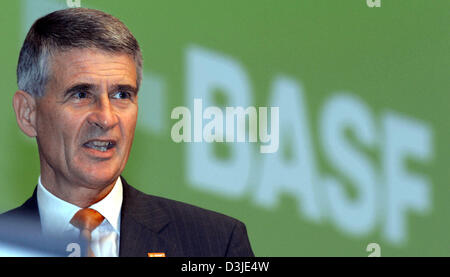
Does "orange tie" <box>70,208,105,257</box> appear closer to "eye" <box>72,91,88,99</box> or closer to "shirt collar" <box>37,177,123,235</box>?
"shirt collar" <box>37,177,123,235</box>

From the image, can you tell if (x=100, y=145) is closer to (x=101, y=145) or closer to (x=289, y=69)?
(x=101, y=145)

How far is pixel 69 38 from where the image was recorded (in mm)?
2266

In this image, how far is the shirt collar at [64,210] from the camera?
2.33 meters

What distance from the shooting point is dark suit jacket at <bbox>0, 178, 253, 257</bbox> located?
2334mm

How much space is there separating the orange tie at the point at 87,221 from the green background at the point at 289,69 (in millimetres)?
932

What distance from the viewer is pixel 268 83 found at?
3324mm

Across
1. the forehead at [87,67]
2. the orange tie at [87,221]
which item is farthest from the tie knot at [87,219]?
the forehead at [87,67]

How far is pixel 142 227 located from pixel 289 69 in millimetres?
1310

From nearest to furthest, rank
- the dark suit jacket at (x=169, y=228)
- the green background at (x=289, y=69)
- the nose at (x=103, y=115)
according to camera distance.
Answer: the nose at (x=103, y=115) → the dark suit jacket at (x=169, y=228) → the green background at (x=289, y=69)

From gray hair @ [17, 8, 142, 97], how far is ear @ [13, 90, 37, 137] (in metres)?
0.05

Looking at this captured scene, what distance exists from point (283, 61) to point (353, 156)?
57 cm

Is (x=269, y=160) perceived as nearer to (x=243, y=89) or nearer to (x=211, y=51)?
(x=243, y=89)

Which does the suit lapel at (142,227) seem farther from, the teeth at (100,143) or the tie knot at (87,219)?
the teeth at (100,143)
